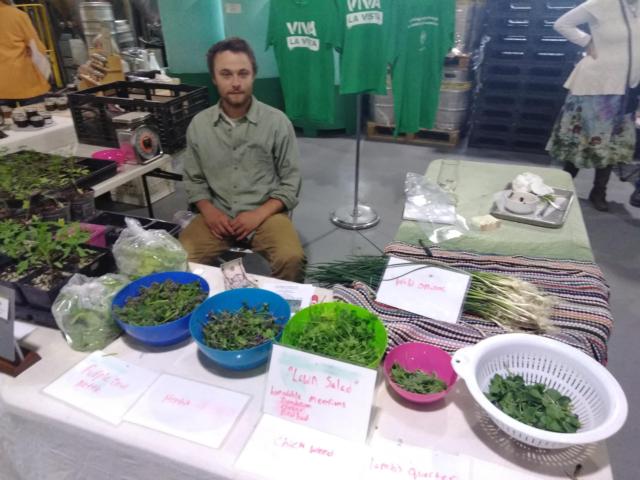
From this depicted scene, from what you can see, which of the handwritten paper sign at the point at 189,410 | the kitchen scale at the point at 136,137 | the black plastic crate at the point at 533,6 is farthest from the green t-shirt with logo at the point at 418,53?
the handwritten paper sign at the point at 189,410

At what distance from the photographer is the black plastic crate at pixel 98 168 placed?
1.78 metres

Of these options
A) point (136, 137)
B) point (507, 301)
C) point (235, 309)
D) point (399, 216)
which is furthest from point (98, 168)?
point (399, 216)

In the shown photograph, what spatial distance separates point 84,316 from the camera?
40.6 inches

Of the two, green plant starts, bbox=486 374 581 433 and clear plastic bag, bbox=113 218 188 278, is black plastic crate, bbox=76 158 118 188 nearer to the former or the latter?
clear plastic bag, bbox=113 218 188 278

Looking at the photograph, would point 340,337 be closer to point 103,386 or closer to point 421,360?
point 421,360

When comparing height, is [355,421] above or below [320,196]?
above

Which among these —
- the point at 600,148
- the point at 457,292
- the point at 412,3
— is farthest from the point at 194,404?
the point at 600,148

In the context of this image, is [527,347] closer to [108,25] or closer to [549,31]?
[549,31]

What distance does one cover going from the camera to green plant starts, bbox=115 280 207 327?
3.33 ft

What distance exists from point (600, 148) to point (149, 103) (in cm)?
285

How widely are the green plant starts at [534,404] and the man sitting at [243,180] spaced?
1.10 m

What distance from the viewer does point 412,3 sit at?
242 centimetres

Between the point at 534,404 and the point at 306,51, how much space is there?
233 cm

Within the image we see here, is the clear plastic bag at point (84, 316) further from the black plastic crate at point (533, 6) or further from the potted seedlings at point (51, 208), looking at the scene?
the black plastic crate at point (533, 6)
